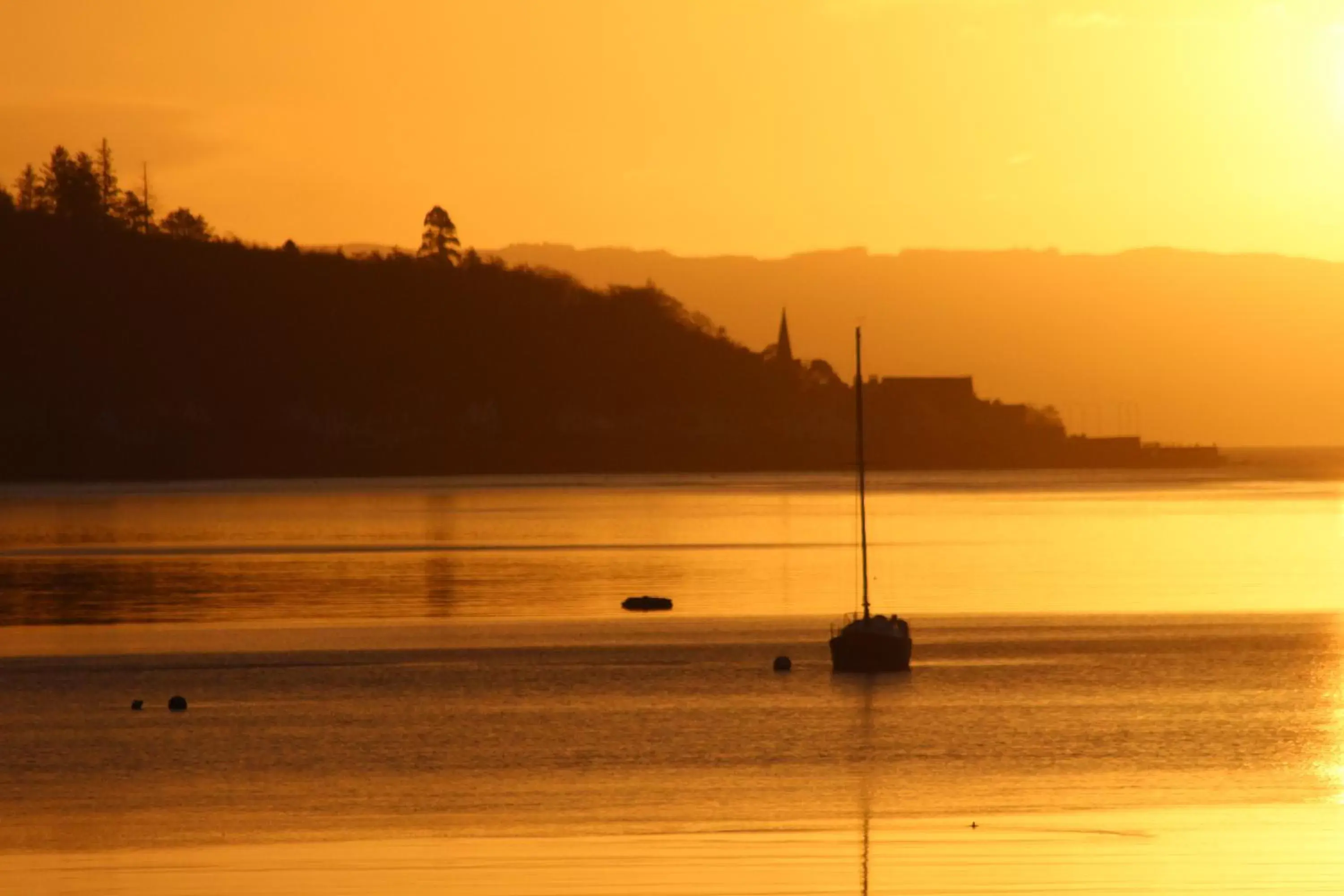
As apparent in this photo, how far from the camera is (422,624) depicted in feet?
229

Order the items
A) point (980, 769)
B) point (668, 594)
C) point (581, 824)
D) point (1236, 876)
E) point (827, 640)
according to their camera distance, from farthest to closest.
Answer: point (668, 594)
point (827, 640)
point (980, 769)
point (581, 824)
point (1236, 876)

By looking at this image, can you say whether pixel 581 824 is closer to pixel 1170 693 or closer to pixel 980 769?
pixel 980 769

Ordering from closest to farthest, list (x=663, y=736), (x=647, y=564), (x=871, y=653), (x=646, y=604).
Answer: (x=663, y=736), (x=871, y=653), (x=646, y=604), (x=647, y=564)

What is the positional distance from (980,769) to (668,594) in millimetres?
48015

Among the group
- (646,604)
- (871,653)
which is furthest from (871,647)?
(646,604)

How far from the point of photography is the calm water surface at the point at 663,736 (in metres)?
27.5

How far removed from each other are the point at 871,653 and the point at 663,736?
11730 millimetres

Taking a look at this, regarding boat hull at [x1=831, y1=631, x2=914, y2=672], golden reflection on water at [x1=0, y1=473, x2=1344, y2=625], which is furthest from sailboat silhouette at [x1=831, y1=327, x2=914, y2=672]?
golden reflection on water at [x1=0, y1=473, x2=1344, y2=625]

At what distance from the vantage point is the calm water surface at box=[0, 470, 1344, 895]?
2750cm

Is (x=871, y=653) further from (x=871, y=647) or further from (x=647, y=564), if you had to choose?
(x=647, y=564)

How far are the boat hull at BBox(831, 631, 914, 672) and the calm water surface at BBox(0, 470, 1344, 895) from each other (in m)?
0.60

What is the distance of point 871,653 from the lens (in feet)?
171

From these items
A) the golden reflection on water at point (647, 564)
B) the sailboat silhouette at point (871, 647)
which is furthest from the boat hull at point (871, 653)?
the golden reflection on water at point (647, 564)

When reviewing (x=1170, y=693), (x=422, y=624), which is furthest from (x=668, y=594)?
(x=1170, y=693)
